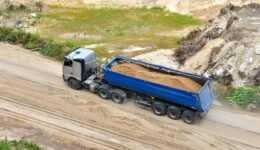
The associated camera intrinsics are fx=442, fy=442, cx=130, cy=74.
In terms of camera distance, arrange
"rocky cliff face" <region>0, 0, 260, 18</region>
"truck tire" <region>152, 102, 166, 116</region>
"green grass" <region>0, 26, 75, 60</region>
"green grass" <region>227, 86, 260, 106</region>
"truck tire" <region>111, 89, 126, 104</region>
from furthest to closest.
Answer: "rocky cliff face" <region>0, 0, 260, 18</region>, "green grass" <region>0, 26, 75, 60</region>, "green grass" <region>227, 86, 260, 106</region>, "truck tire" <region>111, 89, 126, 104</region>, "truck tire" <region>152, 102, 166, 116</region>

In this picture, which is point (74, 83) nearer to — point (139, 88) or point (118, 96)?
point (118, 96)

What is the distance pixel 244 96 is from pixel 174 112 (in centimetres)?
457

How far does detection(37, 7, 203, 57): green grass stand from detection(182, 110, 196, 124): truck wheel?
9.27 meters

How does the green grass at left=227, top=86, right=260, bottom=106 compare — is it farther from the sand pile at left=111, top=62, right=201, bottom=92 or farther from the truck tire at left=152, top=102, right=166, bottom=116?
the truck tire at left=152, top=102, right=166, bottom=116

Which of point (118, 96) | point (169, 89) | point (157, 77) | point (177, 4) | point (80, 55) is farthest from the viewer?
point (177, 4)

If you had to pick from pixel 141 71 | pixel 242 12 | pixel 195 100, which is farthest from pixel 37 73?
pixel 242 12

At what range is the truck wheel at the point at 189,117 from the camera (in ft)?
76.5

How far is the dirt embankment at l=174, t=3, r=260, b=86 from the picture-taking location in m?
26.8

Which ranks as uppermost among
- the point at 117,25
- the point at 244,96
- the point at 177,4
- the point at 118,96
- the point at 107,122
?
the point at 177,4

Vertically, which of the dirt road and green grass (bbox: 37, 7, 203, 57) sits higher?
green grass (bbox: 37, 7, 203, 57)

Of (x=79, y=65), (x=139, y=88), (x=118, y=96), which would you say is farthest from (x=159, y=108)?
(x=79, y=65)

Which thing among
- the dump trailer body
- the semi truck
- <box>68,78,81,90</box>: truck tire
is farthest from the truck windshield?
the dump trailer body

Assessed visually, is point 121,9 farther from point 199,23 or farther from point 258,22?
point 258,22

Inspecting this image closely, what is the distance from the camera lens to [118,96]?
992 inches
